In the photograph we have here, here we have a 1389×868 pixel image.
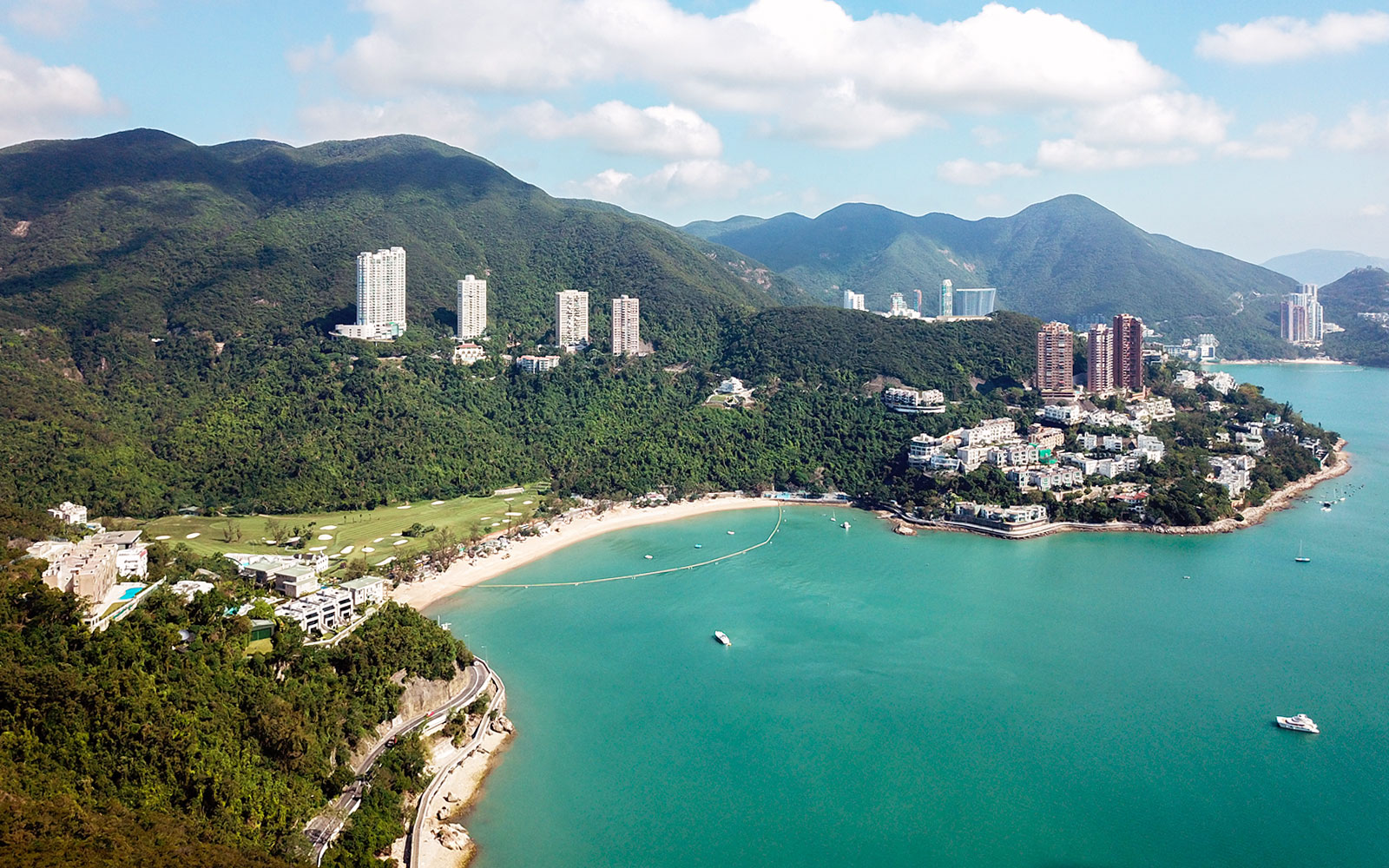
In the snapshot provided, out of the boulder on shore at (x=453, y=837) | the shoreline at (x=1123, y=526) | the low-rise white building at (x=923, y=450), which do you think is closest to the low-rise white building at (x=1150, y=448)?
the shoreline at (x=1123, y=526)

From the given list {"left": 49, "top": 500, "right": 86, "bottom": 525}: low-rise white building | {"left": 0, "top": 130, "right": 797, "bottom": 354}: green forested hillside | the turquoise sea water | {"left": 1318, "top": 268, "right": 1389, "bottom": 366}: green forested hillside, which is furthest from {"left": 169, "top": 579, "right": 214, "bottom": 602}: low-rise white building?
{"left": 1318, "top": 268, "right": 1389, "bottom": 366}: green forested hillside

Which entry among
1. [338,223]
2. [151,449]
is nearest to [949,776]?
[151,449]

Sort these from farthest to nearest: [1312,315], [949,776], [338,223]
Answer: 1. [1312,315]
2. [338,223]
3. [949,776]

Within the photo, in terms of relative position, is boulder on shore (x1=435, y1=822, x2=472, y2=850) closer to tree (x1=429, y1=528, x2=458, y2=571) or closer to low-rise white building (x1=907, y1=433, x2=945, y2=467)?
tree (x1=429, y1=528, x2=458, y2=571)

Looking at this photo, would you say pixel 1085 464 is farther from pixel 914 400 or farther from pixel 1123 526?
pixel 914 400

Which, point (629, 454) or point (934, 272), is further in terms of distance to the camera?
point (934, 272)

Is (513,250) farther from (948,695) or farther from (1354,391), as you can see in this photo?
(1354,391)
